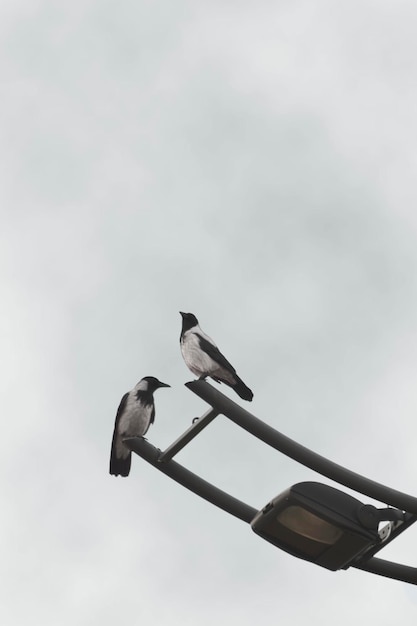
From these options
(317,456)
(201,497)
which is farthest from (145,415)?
(317,456)

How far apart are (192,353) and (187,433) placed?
452cm

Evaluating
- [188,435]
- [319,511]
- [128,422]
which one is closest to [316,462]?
[319,511]

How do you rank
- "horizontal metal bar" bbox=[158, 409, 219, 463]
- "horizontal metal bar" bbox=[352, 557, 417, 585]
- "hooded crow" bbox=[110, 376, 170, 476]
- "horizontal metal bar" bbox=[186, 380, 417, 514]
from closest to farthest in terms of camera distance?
"horizontal metal bar" bbox=[186, 380, 417, 514] < "horizontal metal bar" bbox=[158, 409, 219, 463] < "horizontal metal bar" bbox=[352, 557, 417, 585] < "hooded crow" bbox=[110, 376, 170, 476]

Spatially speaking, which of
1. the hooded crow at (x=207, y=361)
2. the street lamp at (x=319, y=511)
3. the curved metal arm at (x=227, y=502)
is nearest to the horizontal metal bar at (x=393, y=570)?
the curved metal arm at (x=227, y=502)

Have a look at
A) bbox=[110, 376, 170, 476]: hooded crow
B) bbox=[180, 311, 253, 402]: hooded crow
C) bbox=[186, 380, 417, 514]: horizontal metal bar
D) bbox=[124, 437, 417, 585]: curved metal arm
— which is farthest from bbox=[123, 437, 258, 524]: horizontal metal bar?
bbox=[110, 376, 170, 476]: hooded crow

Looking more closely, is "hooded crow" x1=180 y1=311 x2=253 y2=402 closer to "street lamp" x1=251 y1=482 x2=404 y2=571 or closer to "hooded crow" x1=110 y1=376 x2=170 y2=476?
"hooded crow" x1=110 y1=376 x2=170 y2=476

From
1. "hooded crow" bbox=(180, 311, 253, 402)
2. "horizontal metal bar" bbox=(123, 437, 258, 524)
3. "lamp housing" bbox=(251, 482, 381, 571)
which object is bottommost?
"lamp housing" bbox=(251, 482, 381, 571)

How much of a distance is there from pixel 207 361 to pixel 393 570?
4.20 m

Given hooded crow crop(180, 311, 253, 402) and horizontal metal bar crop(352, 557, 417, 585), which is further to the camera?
hooded crow crop(180, 311, 253, 402)

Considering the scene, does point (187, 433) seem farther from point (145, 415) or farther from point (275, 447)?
point (145, 415)

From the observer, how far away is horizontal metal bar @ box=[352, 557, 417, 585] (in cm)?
446

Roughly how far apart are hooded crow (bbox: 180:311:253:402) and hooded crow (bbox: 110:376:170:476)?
3.50 feet

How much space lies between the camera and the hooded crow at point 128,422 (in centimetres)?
962

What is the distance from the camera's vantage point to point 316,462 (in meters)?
4.00
